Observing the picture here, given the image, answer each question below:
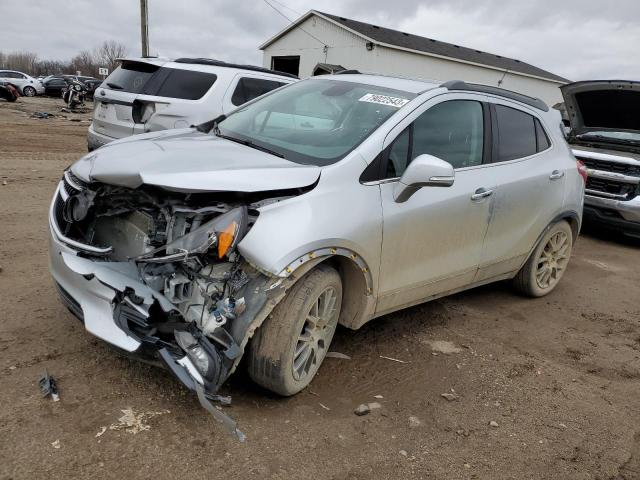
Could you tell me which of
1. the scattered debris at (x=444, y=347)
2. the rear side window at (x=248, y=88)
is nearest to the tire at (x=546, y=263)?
the scattered debris at (x=444, y=347)

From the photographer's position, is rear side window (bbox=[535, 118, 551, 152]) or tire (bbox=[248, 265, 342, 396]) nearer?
tire (bbox=[248, 265, 342, 396])

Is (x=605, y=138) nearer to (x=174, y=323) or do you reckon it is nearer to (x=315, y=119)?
(x=315, y=119)

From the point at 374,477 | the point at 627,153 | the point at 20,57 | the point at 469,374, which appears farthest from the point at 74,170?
the point at 20,57

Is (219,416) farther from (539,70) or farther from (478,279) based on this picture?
(539,70)

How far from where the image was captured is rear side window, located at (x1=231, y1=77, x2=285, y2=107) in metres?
7.45

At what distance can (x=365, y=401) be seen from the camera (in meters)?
3.16

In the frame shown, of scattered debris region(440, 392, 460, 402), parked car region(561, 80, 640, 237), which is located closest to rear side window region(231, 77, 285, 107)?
parked car region(561, 80, 640, 237)

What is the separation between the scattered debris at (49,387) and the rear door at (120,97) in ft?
14.7

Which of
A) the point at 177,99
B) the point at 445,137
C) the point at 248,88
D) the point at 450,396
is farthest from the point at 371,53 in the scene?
the point at 450,396

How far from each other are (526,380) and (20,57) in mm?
109912

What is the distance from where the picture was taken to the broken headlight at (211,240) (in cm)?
254

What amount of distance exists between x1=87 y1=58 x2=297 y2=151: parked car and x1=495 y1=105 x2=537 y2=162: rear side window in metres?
4.06

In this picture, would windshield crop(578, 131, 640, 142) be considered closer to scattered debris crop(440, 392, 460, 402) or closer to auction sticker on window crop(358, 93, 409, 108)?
auction sticker on window crop(358, 93, 409, 108)

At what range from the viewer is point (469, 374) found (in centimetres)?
362
